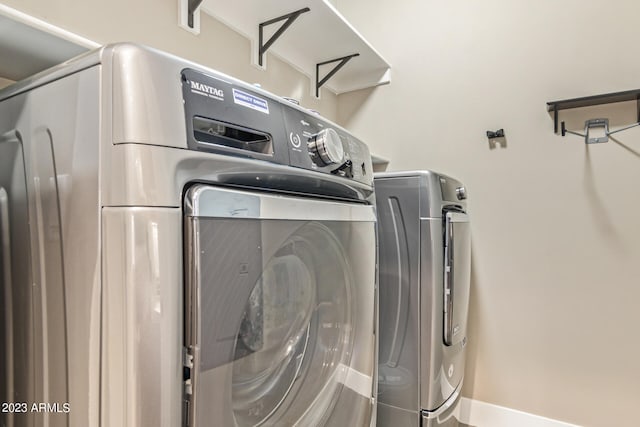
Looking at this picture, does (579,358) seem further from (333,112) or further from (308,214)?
(333,112)

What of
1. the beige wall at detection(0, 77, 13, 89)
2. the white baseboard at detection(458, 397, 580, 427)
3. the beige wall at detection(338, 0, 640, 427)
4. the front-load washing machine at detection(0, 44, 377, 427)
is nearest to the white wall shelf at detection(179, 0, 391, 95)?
the beige wall at detection(338, 0, 640, 427)

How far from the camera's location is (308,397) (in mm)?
772

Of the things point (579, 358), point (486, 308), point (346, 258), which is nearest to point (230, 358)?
point (346, 258)

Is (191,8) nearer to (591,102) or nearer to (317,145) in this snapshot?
(317,145)

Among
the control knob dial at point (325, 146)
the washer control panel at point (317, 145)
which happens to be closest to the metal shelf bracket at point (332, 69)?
the washer control panel at point (317, 145)

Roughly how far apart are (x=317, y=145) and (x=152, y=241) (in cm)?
39

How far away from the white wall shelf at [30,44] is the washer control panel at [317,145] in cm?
42

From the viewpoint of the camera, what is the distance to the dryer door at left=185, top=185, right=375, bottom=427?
18.9 inches

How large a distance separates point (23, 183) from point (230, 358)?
0.45 metres

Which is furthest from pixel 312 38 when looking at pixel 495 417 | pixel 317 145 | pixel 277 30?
pixel 495 417

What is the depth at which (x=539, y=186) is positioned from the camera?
5.78ft

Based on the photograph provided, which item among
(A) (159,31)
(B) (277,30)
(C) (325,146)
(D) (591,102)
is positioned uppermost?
(B) (277,30)

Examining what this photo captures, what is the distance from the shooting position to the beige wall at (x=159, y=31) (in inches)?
39.9

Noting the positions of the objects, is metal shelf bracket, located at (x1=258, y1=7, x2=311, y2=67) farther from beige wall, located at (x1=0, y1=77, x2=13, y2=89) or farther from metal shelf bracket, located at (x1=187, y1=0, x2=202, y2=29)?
beige wall, located at (x1=0, y1=77, x2=13, y2=89)
